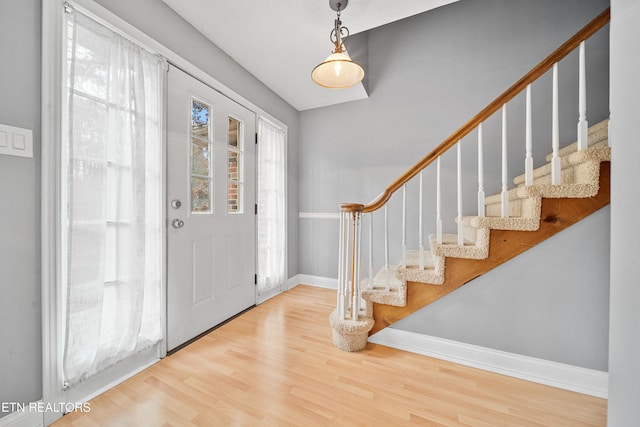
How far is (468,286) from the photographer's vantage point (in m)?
1.68

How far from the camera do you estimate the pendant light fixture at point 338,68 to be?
159cm

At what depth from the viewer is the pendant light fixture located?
1587mm

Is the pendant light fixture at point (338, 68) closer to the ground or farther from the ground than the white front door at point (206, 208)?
farther from the ground

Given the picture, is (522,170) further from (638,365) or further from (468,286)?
(638,365)

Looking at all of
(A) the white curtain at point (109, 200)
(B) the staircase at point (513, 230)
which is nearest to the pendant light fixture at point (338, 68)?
(A) the white curtain at point (109, 200)

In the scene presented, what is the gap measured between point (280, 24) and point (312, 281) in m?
2.90

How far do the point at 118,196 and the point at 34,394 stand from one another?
103 centimetres

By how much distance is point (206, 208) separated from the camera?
6.77ft

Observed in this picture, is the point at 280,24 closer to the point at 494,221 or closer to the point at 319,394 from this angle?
the point at 494,221

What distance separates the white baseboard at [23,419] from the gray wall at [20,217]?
1.3 inches

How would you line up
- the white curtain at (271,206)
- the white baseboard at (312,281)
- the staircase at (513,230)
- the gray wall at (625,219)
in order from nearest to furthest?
the gray wall at (625,219) < the staircase at (513,230) < the white curtain at (271,206) < the white baseboard at (312,281)

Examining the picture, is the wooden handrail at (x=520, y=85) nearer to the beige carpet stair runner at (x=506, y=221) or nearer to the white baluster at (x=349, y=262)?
the white baluster at (x=349, y=262)

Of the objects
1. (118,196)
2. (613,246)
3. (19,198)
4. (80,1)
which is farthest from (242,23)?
(613,246)

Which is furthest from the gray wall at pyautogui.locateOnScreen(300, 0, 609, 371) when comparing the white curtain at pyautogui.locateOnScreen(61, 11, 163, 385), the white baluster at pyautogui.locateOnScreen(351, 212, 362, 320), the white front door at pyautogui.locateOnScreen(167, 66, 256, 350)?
the white curtain at pyautogui.locateOnScreen(61, 11, 163, 385)
